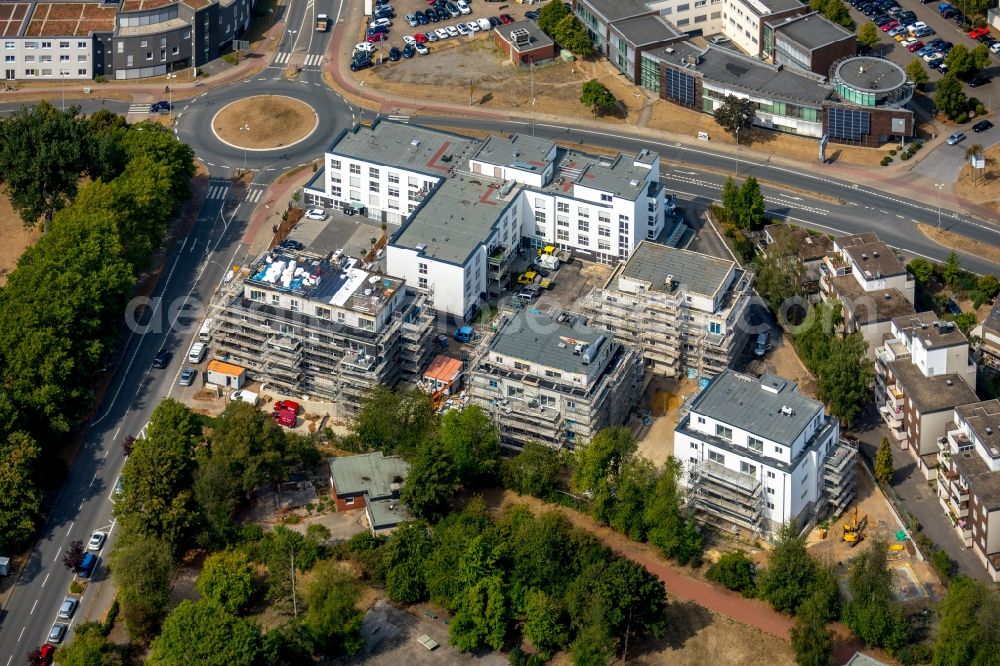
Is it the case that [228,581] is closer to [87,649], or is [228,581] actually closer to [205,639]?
[205,639]

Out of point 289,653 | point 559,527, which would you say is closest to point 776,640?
point 559,527

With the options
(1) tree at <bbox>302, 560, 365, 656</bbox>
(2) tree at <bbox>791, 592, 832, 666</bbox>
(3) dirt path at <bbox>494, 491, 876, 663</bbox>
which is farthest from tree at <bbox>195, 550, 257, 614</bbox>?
(2) tree at <bbox>791, 592, 832, 666</bbox>

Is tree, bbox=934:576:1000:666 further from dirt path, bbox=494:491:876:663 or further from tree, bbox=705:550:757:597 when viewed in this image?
tree, bbox=705:550:757:597

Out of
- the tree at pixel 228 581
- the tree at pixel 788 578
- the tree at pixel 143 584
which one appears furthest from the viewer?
the tree at pixel 228 581

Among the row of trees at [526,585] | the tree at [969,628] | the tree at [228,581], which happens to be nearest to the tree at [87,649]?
the tree at [228,581]

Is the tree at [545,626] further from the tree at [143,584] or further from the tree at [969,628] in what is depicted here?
the tree at [143,584]

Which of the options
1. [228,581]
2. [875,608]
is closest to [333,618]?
[228,581]

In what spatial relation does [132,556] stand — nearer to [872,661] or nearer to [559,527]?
[559,527]

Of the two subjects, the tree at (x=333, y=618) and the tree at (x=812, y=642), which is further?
the tree at (x=333, y=618)
